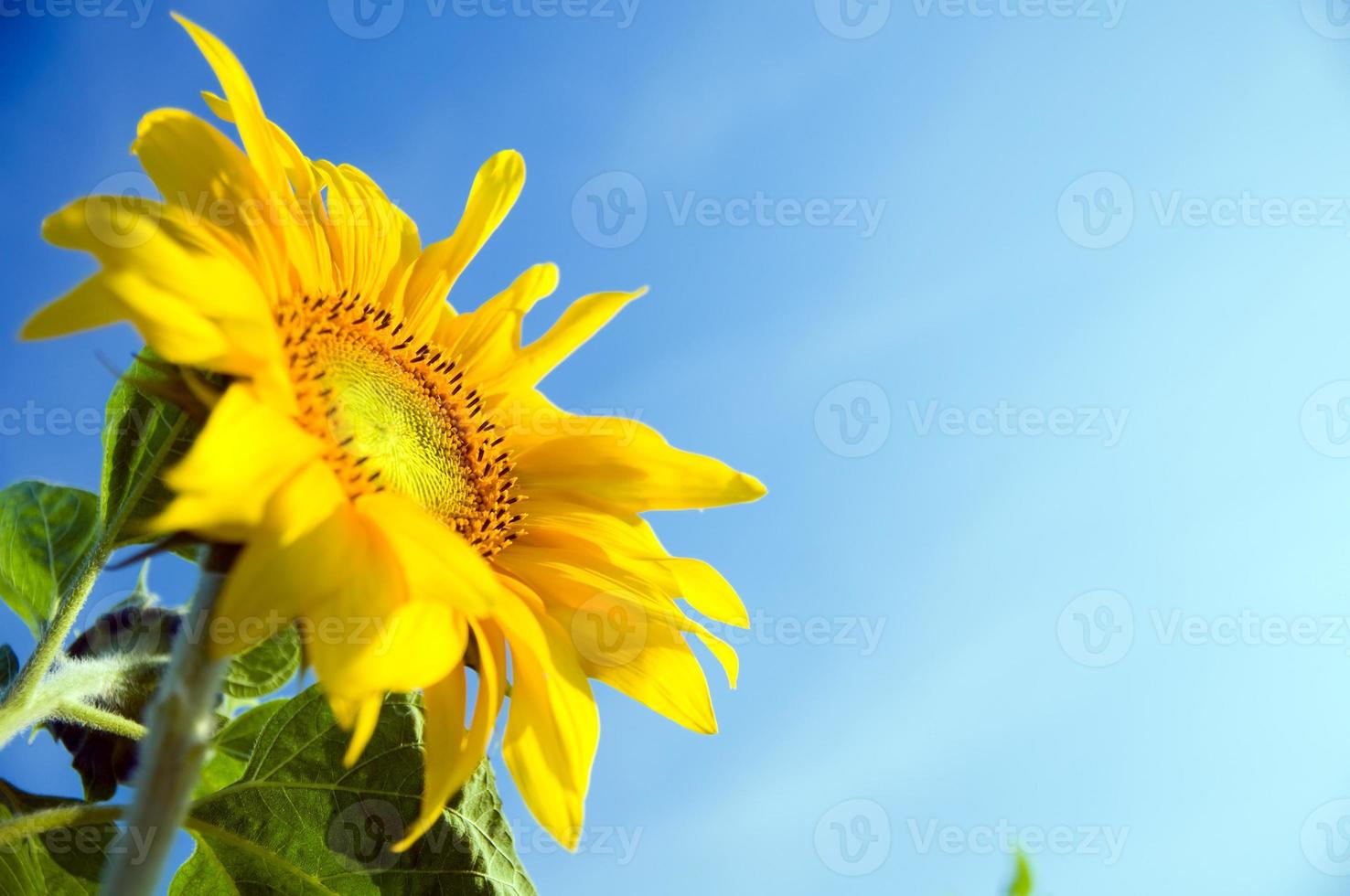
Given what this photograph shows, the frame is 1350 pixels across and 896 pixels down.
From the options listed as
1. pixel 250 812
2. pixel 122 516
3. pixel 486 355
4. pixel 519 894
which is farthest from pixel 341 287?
pixel 519 894

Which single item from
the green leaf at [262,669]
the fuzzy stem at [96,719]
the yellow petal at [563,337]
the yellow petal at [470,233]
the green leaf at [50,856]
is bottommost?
the green leaf at [50,856]

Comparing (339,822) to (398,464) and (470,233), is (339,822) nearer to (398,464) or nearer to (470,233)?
(398,464)

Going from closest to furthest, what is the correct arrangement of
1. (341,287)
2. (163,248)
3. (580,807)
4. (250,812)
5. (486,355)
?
(163,248) → (580,807) → (250,812) → (341,287) → (486,355)

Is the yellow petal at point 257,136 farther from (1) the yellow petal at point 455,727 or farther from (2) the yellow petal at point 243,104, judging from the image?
(1) the yellow petal at point 455,727

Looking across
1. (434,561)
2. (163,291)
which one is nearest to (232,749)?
(434,561)

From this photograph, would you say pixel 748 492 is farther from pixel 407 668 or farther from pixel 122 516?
pixel 122 516

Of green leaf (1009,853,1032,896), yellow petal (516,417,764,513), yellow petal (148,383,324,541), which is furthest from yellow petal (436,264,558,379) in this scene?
green leaf (1009,853,1032,896)

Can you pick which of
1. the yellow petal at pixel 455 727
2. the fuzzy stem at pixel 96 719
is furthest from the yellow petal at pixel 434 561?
the fuzzy stem at pixel 96 719

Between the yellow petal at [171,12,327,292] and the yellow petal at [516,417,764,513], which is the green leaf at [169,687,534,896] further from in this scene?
the yellow petal at [171,12,327,292]
